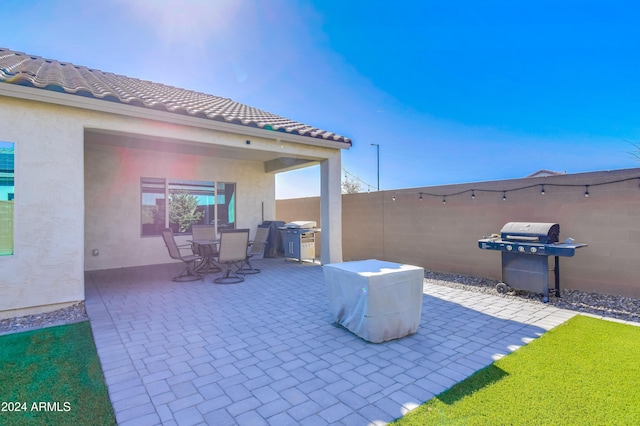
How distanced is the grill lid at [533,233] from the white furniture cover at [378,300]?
2.99 m

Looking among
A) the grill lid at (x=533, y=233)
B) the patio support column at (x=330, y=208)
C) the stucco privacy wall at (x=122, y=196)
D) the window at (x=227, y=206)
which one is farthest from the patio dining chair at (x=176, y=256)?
the grill lid at (x=533, y=233)

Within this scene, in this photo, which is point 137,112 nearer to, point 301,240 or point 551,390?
point 301,240

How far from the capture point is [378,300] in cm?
393

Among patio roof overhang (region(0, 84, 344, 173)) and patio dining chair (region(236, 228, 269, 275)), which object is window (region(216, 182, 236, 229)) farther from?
patio dining chair (region(236, 228, 269, 275))

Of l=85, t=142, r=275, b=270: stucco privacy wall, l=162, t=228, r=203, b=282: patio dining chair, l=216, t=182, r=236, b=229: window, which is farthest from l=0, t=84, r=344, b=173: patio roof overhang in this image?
l=162, t=228, r=203, b=282: patio dining chair

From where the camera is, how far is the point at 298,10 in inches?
337

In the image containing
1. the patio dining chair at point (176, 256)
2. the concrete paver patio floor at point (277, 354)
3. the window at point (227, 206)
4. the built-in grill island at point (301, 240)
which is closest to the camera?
the concrete paver patio floor at point (277, 354)

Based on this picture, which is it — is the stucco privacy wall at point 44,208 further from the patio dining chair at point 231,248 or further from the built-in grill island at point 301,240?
the built-in grill island at point 301,240

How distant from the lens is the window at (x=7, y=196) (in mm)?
4902

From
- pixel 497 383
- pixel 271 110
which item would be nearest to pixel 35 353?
pixel 497 383

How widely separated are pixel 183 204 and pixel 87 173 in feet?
8.88

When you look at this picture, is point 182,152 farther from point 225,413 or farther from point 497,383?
point 497,383

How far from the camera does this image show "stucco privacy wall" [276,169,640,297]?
18.6ft

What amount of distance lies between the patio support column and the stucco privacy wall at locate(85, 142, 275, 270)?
13.9ft
